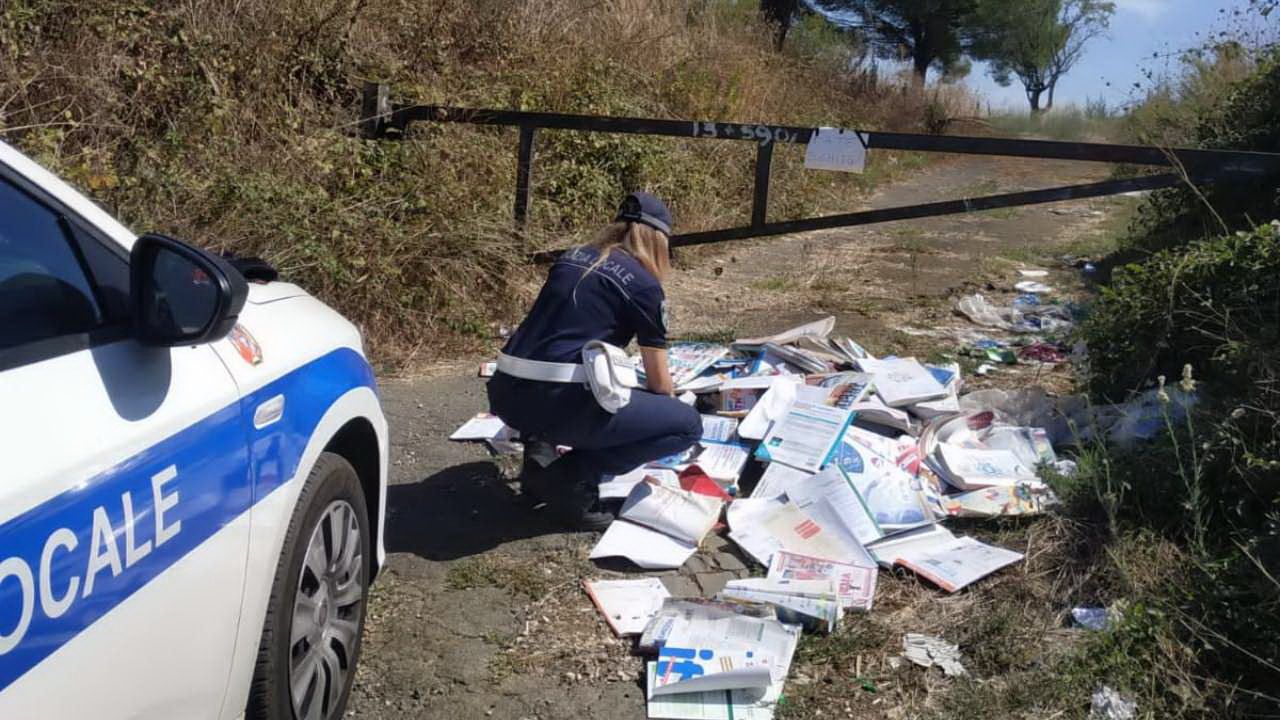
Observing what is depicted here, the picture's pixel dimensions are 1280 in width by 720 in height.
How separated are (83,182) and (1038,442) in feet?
17.1

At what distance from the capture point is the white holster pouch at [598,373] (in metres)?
4.02

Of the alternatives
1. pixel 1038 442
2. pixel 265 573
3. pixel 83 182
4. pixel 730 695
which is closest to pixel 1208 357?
pixel 1038 442

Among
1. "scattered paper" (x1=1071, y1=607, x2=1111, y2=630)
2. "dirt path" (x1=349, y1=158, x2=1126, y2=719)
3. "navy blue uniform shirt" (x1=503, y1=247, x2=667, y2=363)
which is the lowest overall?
"dirt path" (x1=349, y1=158, x2=1126, y2=719)

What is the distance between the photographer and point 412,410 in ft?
18.7

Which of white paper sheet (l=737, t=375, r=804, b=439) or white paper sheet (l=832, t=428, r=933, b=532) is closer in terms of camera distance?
white paper sheet (l=832, t=428, r=933, b=532)

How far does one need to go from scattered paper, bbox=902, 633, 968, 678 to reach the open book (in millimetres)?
978

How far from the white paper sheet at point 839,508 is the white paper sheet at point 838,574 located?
0.28 feet

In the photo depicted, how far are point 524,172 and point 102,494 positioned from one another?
5943 mm

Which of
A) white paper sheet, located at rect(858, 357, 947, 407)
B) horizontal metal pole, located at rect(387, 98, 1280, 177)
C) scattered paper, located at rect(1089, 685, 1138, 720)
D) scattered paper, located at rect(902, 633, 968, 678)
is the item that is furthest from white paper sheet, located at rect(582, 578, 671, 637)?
horizontal metal pole, located at rect(387, 98, 1280, 177)

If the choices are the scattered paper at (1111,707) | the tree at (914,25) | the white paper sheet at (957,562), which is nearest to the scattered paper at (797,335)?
the white paper sheet at (957,562)

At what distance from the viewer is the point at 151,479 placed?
1812 millimetres

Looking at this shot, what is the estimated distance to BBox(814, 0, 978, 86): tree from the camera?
28656mm

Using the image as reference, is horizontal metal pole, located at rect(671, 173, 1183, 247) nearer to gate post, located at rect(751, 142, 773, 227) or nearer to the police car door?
gate post, located at rect(751, 142, 773, 227)

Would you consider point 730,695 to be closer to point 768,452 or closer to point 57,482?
point 768,452
